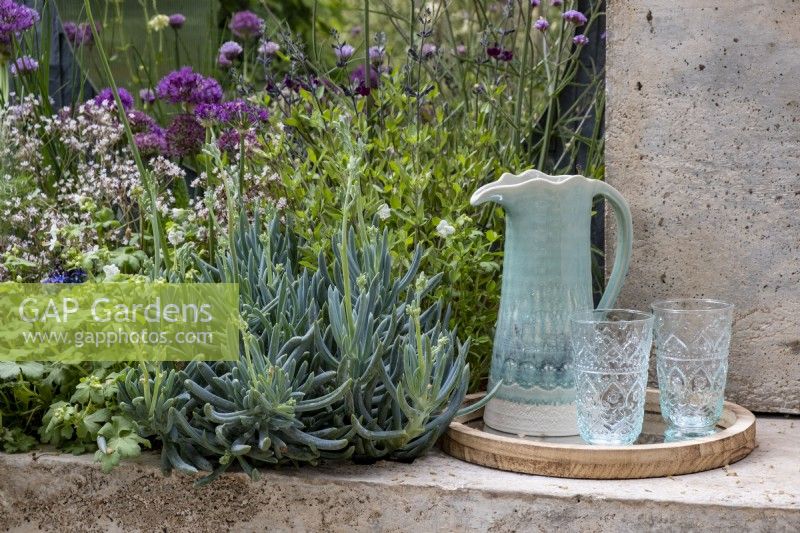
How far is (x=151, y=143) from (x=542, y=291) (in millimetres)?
1043

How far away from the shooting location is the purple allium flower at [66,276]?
206cm

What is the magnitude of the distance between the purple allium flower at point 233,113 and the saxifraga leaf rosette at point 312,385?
298mm

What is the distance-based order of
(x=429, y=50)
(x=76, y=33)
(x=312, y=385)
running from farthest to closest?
(x=76, y=33)
(x=429, y=50)
(x=312, y=385)

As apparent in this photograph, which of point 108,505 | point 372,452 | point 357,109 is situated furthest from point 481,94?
point 108,505

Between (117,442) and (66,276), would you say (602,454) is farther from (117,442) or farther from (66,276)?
(66,276)

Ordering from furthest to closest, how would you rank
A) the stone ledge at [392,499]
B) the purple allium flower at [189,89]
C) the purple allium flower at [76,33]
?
the purple allium flower at [76,33]
the purple allium flower at [189,89]
the stone ledge at [392,499]

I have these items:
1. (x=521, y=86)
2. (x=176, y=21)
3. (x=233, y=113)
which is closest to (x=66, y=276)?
(x=233, y=113)

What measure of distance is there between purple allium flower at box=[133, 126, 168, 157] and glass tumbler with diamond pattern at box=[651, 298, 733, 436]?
123cm

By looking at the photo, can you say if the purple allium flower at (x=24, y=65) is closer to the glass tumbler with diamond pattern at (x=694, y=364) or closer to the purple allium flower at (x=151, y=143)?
the purple allium flower at (x=151, y=143)

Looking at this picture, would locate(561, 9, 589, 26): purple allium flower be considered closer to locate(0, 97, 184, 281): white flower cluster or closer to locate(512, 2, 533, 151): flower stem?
locate(512, 2, 533, 151): flower stem

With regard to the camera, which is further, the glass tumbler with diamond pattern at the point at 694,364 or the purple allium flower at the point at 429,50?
the purple allium flower at the point at 429,50

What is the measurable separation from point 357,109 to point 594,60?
946 mm

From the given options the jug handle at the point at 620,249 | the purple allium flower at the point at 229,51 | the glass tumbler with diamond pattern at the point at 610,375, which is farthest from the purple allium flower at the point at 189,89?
the glass tumbler with diamond pattern at the point at 610,375

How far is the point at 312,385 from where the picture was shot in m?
1.71
